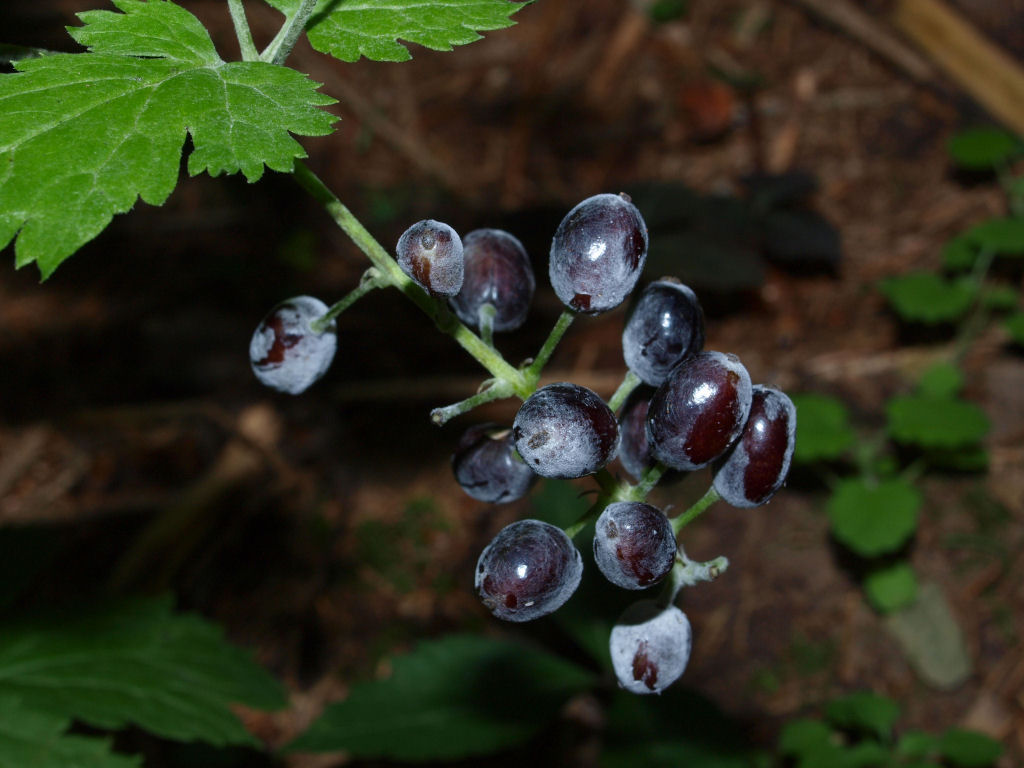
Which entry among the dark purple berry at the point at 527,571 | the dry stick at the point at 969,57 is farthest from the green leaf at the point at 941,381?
the dark purple berry at the point at 527,571

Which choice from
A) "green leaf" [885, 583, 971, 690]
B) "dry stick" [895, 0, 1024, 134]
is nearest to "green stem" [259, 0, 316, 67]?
"green leaf" [885, 583, 971, 690]

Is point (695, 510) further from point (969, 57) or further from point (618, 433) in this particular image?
point (969, 57)

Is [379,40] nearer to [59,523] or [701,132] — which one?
[59,523]

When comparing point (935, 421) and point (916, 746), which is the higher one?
point (935, 421)

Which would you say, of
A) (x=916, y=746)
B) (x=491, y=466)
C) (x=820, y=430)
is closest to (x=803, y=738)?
(x=916, y=746)

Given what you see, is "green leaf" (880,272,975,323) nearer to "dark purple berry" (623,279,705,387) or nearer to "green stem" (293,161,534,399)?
"dark purple berry" (623,279,705,387)
